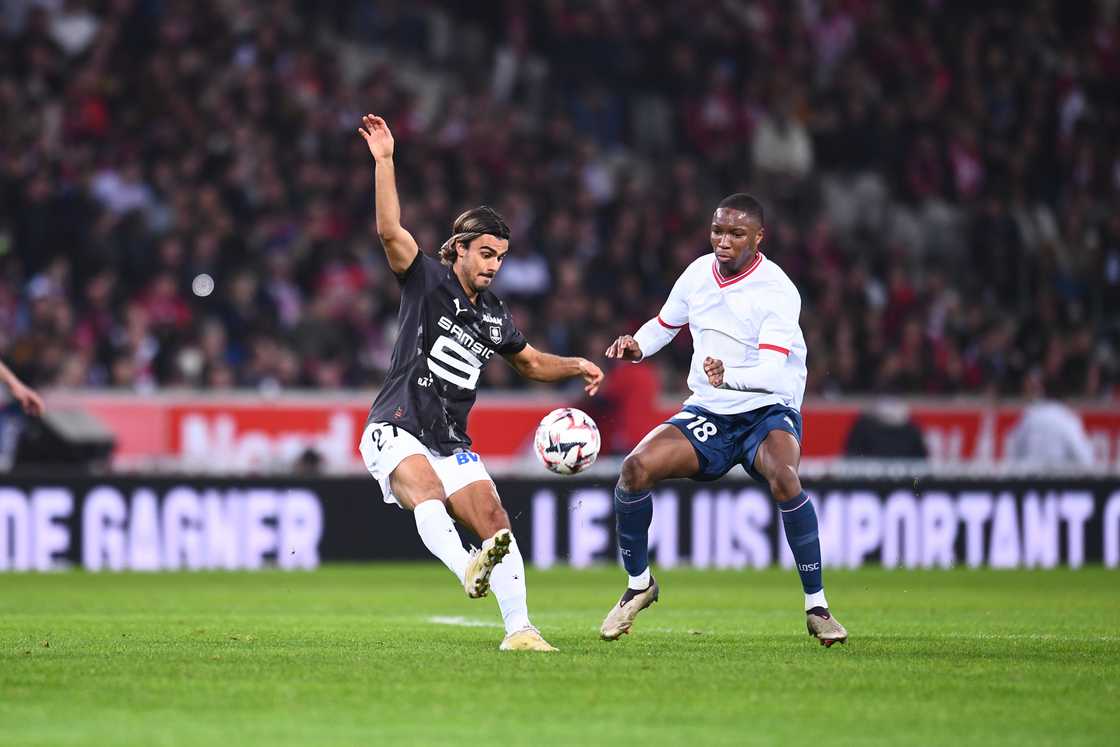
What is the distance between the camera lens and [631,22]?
25.3 m

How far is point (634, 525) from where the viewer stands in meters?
9.58

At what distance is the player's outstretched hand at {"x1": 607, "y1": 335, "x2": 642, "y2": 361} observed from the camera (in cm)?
943

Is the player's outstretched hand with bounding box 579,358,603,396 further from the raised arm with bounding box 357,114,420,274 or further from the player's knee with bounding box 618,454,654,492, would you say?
the raised arm with bounding box 357,114,420,274

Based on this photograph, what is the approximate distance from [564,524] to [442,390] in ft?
30.8

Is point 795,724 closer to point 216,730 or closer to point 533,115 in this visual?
point 216,730

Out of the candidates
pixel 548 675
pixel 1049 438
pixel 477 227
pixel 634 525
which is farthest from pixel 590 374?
pixel 1049 438

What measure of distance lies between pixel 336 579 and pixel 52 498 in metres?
2.75

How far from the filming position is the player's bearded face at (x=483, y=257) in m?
8.70

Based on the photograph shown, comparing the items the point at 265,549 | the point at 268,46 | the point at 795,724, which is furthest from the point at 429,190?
the point at 795,724

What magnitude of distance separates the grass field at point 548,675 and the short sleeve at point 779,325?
1.49 metres

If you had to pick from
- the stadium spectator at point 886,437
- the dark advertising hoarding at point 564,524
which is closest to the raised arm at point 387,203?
the dark advertising hoarding at point 564,524

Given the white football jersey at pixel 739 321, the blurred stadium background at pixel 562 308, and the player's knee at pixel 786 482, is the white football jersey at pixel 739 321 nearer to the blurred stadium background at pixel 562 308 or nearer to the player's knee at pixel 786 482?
the player's knee at pixel 786 482

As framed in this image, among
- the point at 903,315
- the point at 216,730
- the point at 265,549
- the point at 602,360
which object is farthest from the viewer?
the point at 903,315

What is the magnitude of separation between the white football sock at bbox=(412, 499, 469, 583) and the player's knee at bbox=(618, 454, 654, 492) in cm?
129
